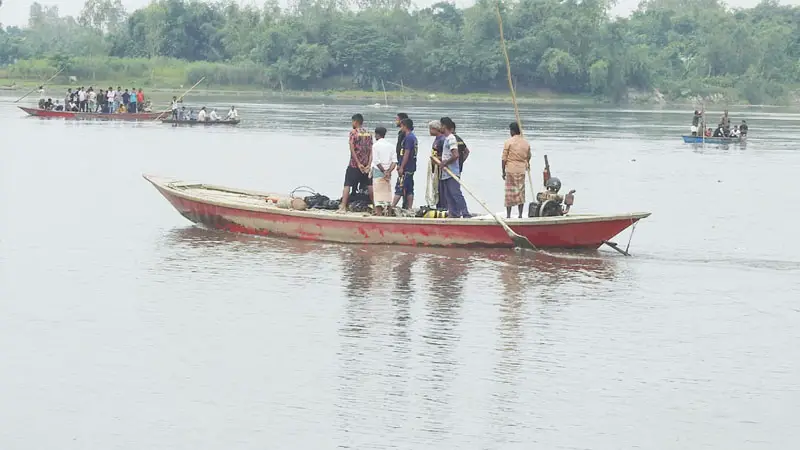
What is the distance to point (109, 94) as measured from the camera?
51.8m

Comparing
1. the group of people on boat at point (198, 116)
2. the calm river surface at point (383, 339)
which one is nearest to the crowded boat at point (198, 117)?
the group of people on boat at point (198, 116)

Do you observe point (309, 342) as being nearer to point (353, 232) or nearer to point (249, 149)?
point (353, 232)

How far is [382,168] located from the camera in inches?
683

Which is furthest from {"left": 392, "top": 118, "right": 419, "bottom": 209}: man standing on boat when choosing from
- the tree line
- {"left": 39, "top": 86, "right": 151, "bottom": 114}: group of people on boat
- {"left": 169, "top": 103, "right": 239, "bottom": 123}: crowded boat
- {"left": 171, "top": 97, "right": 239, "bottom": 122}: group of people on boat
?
the tree line

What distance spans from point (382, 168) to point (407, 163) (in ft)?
1.11

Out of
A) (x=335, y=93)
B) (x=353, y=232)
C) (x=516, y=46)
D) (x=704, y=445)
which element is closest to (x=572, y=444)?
(x=704, y=445)

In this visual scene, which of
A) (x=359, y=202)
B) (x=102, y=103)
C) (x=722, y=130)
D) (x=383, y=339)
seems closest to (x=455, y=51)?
(x=102, y=103)

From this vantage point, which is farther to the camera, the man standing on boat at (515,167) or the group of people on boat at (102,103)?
the group of people on boat at (102,103)

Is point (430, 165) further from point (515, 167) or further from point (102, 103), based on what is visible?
point (102, 103)

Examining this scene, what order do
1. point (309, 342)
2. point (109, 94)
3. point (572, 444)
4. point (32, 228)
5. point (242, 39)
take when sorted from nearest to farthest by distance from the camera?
1. point (572, 444)
2. point (309, 342)
3. point (32, 228)
4. point (109, 94)
5. point (242, 39)

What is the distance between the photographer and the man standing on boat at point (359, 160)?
1769 cm

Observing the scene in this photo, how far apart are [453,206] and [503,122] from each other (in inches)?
1818

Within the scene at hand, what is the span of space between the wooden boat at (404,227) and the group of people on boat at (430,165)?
48cm

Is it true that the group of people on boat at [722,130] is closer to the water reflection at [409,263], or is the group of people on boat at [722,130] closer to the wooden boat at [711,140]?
the wooden boat at [711,140]
